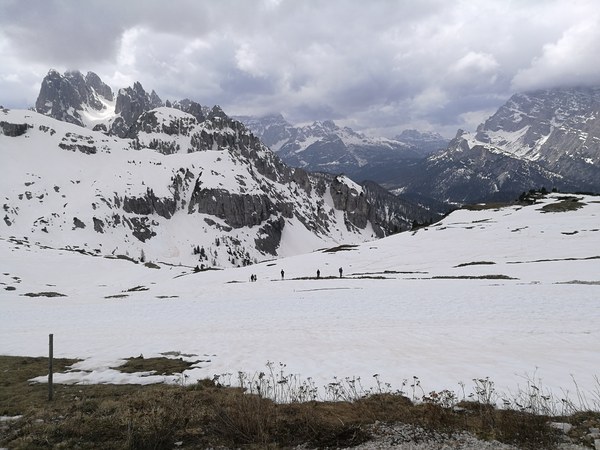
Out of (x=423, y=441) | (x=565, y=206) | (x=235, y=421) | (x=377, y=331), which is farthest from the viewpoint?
(x=565, y=206)

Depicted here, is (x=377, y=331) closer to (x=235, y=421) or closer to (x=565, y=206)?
(x=235, y=421)

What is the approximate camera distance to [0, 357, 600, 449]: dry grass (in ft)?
24.6

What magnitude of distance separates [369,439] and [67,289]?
77.1 meters

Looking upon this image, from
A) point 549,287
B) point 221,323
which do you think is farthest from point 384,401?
point 549,287

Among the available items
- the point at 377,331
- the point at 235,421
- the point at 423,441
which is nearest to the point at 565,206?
the point at 377,331

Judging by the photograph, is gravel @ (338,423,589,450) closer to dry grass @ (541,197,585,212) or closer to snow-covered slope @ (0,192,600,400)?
snow-covered slope @ (0,192,600,400)

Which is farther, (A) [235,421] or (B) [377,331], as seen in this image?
(B) [377,331]

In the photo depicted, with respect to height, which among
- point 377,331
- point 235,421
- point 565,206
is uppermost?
point 565,206

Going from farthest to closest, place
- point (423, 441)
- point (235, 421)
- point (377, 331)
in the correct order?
point (377, 331) < point (235, 421) < point (423, 441)

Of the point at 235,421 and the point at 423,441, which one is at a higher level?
the point at 235,421

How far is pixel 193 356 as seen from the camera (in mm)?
16203

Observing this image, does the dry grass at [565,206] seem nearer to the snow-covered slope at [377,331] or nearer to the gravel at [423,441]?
the snow-covered slope at [377,331]

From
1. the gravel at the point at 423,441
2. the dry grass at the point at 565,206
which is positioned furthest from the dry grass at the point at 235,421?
the dry grass at the point at 565,206

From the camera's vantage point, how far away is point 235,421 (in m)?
8.02
